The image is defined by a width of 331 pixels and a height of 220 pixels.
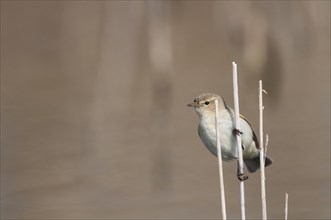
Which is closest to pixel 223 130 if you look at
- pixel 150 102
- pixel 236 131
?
pixel 236 131

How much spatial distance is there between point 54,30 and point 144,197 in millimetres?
4155

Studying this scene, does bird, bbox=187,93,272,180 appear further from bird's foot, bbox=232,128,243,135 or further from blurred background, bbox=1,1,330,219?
blurred background, bbox=1,1,330,219

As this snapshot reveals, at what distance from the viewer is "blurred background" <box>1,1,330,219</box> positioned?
20.5 feet

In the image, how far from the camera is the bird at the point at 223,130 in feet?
14.0

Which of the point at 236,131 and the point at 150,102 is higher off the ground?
the point at 150,102

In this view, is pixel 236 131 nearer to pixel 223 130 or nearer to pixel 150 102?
pixel 223 130

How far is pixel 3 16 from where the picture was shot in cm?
1027

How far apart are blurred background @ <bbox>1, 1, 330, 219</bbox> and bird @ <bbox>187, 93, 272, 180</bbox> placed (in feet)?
4.27

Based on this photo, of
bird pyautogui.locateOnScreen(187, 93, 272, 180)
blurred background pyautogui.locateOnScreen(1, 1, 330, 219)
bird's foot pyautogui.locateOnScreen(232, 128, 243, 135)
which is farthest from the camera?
blurred background pyautogui.locateOnScreen(1, 1, 330, 219)

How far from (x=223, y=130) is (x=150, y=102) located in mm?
3877

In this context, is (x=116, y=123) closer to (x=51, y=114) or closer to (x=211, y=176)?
(x=51, y=114)

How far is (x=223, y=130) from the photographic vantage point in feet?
14.0

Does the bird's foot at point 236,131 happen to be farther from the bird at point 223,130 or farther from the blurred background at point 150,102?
the blurred background at point 150,102

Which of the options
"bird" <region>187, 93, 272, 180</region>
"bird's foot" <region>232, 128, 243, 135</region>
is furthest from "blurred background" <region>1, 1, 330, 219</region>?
"bird's foot" <region>232, 128, 243, 135</region>
